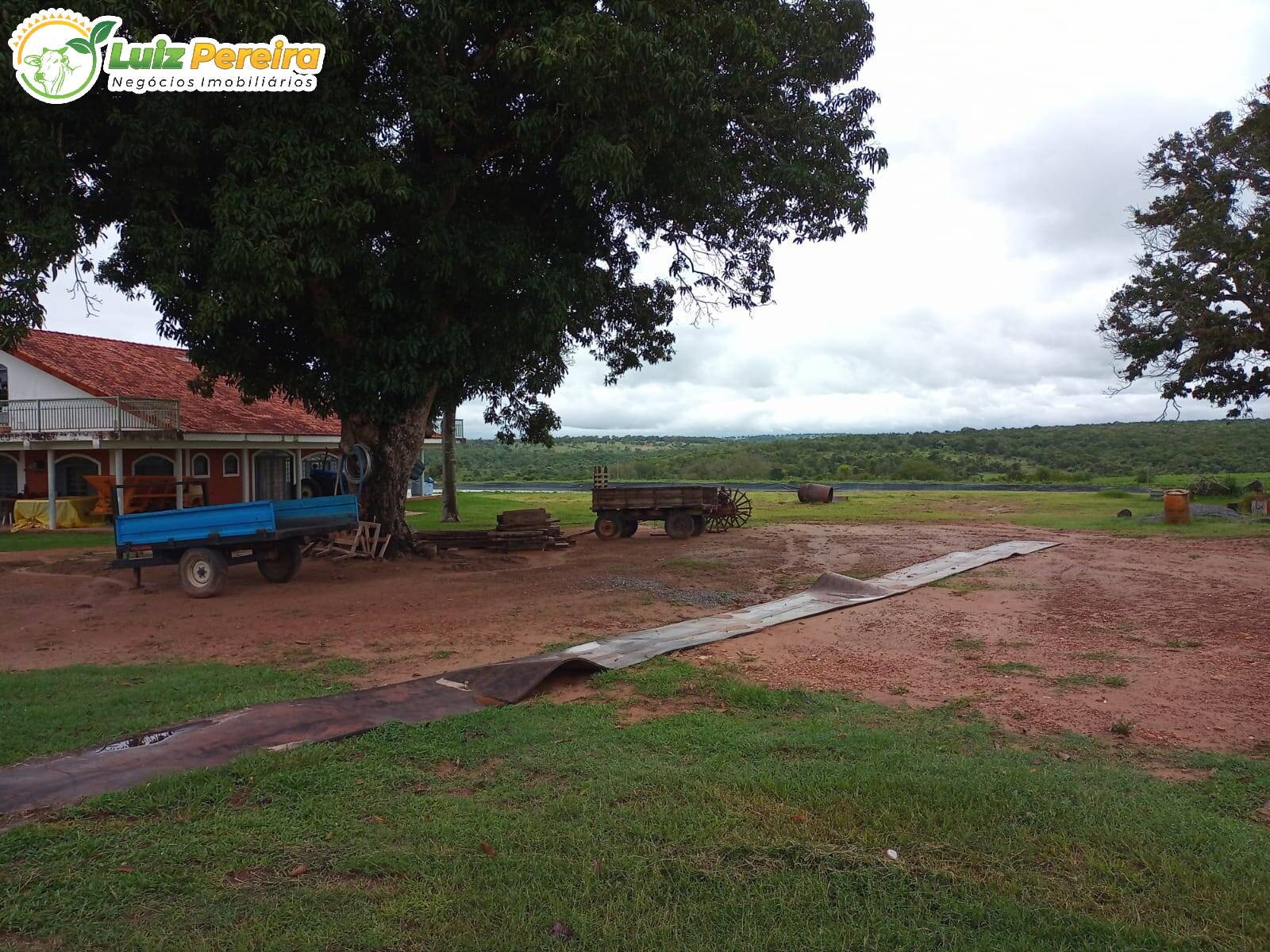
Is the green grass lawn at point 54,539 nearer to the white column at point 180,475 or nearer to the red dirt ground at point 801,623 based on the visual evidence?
the white column at point 180,475

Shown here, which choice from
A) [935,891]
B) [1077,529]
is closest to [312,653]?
[935,891]

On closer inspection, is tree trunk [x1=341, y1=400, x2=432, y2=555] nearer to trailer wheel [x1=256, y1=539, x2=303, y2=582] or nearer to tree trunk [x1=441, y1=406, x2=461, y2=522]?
trailer wheel [x1=256, y1=539, x2=303, y2=582]

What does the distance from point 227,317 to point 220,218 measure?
1.26 meters

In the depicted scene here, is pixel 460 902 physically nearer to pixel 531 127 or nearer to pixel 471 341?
pixel 531 127

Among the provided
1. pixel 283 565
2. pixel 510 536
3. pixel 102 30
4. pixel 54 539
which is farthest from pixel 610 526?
pixel 54 539

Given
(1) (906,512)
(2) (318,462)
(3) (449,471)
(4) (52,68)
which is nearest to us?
(4) (52,68)

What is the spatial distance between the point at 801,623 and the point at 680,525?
414 inches

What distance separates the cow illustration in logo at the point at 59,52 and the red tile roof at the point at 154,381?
12.8 meters

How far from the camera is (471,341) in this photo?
15062 millimetres

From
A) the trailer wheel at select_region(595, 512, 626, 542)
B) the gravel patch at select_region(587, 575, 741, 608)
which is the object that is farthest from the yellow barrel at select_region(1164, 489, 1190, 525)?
the gravel patch at select_region(587, 575, 741, 608)

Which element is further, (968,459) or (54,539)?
(968,459)

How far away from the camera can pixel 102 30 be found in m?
11.0

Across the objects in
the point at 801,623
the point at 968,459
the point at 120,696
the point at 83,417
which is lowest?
the point at 801,623

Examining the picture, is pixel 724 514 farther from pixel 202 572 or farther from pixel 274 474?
pixel 274 474
